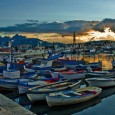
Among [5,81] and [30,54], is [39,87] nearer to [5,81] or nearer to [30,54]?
[5,81]

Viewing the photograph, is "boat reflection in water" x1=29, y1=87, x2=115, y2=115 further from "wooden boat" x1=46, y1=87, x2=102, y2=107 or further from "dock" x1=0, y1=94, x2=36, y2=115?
"dock" x1=0, y1=94, x2=36, y2=115

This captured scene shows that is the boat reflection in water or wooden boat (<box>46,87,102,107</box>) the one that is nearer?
the boat reflection in water

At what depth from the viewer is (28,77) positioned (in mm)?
31406

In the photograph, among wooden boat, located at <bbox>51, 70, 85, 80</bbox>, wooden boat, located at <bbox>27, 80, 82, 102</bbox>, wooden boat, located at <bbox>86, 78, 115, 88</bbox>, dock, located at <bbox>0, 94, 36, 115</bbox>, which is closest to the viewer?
dock, located at <bbox>0, 94, 36, 115</bbox>

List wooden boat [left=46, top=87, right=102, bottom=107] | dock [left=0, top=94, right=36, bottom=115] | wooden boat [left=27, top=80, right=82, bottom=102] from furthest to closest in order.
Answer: wooden boat [left=27, top=80, right=82, bottom=102] < wooden boat [left=46, top=87, right=102, bottom=107] < dock [left=0, top=94, right=36, bottom=115]

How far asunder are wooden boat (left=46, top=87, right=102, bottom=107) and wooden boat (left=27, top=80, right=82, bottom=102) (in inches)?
31.2

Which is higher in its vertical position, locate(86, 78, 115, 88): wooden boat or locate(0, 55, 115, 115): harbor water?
locate(86, 78, 115, 88): wooden boat

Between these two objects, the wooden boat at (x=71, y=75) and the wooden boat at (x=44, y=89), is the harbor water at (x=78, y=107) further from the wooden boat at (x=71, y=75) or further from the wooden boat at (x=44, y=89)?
the wooden boat at (x=71, y=75)

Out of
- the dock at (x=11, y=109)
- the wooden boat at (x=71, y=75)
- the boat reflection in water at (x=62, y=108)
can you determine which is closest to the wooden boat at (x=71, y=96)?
the boat reflection in water at (x=62, y=108)

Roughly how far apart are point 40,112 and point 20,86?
513 cm

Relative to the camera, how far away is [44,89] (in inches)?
1004

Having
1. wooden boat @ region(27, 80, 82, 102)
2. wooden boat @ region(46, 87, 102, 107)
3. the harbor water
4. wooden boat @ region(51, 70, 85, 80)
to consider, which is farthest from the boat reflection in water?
wooden boat @ region(51, 70, 85, 80)

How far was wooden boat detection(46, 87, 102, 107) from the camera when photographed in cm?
2295

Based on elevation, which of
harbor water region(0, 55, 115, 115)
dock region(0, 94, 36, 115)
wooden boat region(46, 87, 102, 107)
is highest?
dock region(0, 94, 36, 115)
